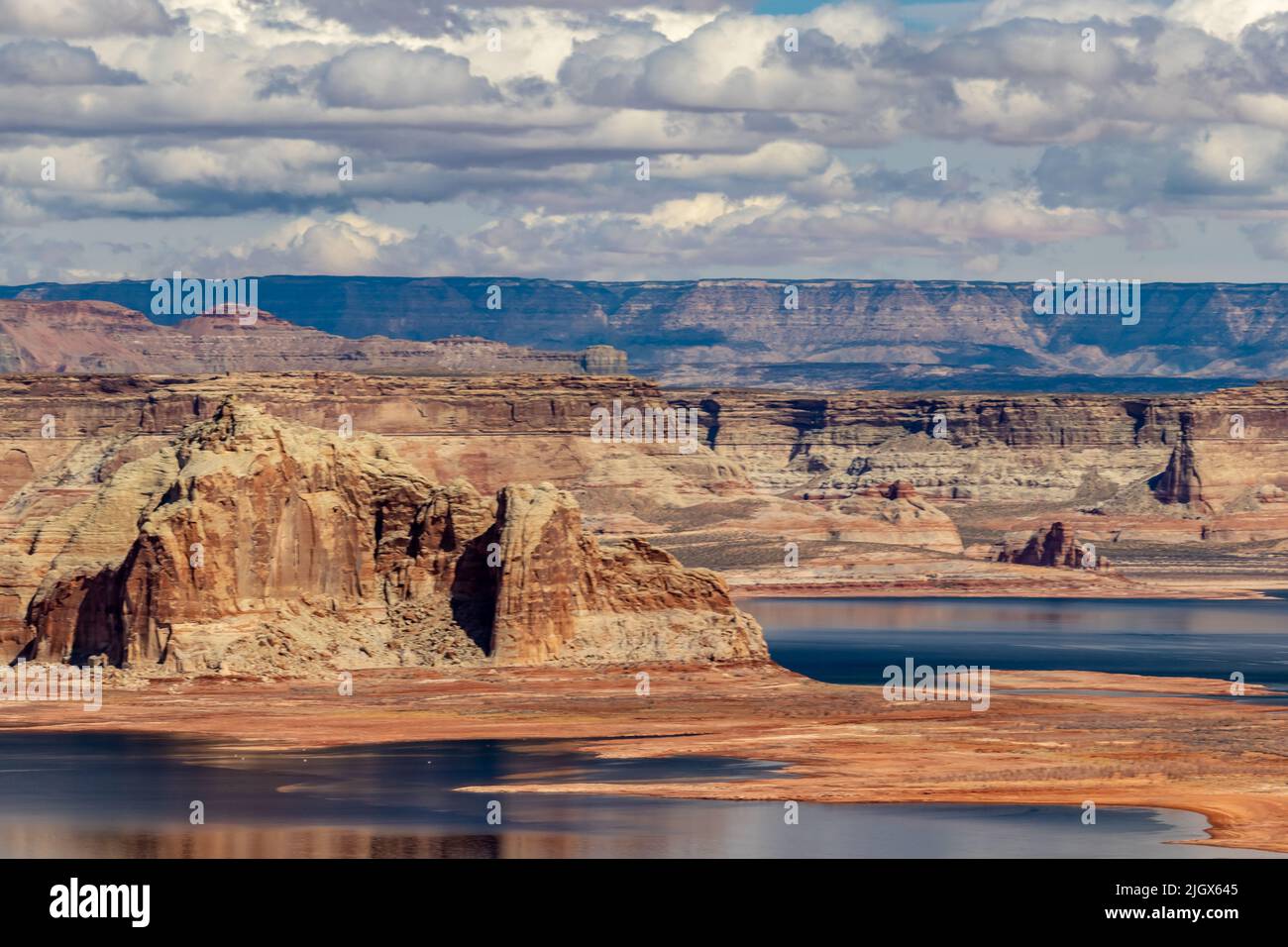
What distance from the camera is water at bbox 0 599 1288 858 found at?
78.3 metres

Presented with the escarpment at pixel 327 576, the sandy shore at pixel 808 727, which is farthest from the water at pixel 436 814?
the escarpment at pixel 327 576

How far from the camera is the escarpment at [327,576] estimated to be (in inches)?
4833

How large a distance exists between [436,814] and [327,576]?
139ft

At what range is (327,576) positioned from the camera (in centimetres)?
12719

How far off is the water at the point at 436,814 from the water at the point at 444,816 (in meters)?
0.08

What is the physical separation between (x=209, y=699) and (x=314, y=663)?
7.98 metres

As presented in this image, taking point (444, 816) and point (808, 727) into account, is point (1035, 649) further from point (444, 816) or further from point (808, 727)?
point (444, 816)

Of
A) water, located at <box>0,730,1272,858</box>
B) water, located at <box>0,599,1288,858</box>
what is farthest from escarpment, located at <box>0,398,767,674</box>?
water, located at <box>0,730,1272,858</box>

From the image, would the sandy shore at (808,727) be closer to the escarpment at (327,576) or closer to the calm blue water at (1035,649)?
the escarpment at (327,576)

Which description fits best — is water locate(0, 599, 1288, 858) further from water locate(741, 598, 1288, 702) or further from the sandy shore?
water locate(741, 598, 1288, 702)
